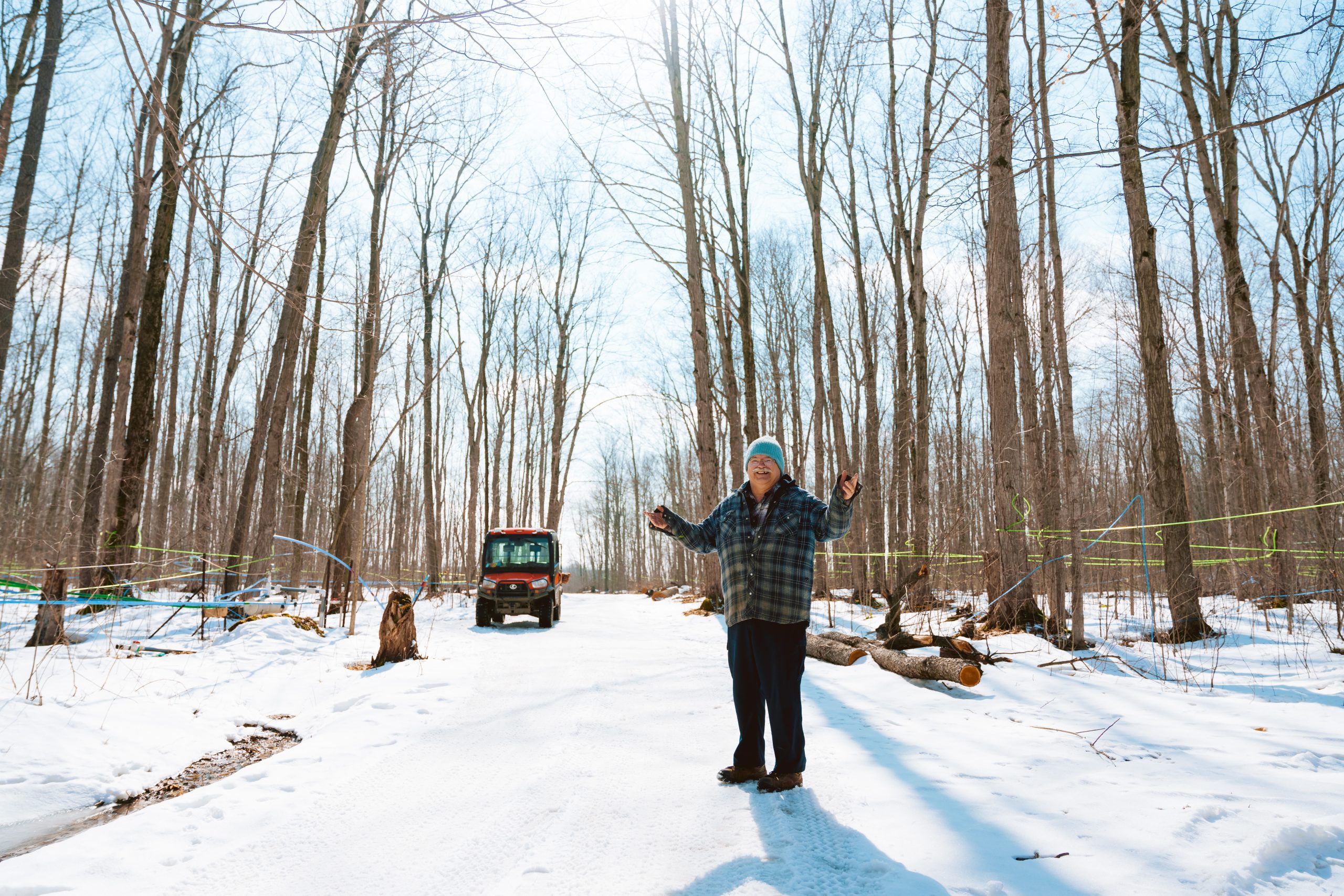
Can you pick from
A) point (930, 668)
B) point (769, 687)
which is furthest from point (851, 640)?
point (769, 687)

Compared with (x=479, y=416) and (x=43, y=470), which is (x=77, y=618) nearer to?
(x=479, y=416)

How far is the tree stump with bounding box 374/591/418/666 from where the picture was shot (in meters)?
7.78

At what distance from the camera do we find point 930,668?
19.1 feet

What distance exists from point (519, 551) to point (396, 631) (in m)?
6.75

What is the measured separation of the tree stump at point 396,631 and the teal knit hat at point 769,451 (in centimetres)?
556

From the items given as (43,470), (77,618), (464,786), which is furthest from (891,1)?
(43,470)

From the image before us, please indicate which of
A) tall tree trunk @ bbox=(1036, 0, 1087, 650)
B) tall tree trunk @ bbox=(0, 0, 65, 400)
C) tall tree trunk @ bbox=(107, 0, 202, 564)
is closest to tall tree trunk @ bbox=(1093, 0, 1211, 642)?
tall tree trunk @ bbox=(1036, 0, 1087, 650)

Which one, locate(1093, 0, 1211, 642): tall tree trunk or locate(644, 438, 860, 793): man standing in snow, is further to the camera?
locate(1093, 0, 1211, 642): tall tree trunk

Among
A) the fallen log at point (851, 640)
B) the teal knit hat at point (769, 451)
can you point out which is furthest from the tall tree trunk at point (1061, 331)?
the teal knit hat at point (769, 451)

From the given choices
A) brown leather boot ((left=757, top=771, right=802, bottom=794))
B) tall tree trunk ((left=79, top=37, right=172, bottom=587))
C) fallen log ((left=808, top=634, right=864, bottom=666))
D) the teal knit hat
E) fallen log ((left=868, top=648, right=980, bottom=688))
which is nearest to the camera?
brown leather boot ((left=757, top=771, right=802, bottom=794))

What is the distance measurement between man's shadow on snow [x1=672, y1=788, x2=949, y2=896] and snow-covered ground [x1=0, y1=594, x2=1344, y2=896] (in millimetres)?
14

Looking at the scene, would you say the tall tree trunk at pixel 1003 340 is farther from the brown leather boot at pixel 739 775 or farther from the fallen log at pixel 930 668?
the brown leather boot at pixel 739 775

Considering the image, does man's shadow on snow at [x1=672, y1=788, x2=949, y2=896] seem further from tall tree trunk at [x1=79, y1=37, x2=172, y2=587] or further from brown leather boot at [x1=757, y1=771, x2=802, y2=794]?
tall tree trunk at [x1=79, y1=37, x2=172, y2=587]

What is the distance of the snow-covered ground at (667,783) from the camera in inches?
Answer: 96.3
